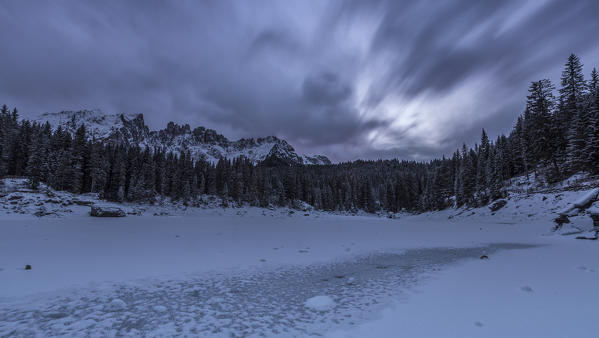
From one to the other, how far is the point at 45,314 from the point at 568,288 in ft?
35.9

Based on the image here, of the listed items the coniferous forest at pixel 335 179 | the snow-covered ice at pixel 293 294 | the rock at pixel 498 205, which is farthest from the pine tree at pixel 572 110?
the snow-covered ice at pixel 293 294

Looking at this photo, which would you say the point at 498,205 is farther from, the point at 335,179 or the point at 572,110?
the point at 335,179

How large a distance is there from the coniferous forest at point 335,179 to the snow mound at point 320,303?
41765 mm

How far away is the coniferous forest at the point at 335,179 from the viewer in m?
39.7

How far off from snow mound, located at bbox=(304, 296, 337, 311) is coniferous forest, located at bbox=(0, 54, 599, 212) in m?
41.8

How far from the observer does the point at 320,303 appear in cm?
527

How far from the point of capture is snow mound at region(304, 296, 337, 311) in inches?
198

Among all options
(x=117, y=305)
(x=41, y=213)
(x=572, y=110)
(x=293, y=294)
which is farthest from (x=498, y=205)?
(x=41, y=213)

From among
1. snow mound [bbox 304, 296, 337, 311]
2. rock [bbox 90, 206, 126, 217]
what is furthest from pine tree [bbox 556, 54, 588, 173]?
rock [bbox 90, 206, 126, 217]

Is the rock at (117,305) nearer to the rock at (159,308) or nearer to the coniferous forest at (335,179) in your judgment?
the rock at (159,308)

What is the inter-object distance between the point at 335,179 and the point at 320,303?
11346cm

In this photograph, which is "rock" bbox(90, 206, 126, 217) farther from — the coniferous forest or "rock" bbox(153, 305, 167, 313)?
"rock" bbox(153, 305, 167, 313)

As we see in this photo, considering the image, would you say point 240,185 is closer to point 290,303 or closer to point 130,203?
point 130,203

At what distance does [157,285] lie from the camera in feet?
21.3
